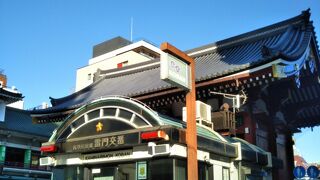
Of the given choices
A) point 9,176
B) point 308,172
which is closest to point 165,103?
point 308,172

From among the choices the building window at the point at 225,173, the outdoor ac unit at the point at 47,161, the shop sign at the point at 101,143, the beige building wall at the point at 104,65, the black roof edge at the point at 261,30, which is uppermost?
the beige building wall at the point at 104,65

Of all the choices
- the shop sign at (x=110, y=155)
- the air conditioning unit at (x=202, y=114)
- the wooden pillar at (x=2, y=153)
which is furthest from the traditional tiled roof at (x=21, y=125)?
the shop sign at (x=110, y=155)

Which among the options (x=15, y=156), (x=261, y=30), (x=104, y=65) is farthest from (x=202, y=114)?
(x=104, y=65)

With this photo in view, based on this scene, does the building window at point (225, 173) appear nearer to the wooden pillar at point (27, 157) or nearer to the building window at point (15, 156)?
the building window at point (15, 156)

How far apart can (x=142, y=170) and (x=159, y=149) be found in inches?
36.6

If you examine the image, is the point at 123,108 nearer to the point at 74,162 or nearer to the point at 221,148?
the point at 74,162

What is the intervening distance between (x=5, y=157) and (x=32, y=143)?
3.09 metres

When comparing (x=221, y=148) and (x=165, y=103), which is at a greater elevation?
(x=165, y=103)

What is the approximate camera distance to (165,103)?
17.2 meters

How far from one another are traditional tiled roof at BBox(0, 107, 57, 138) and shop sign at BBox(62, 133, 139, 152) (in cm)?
2624

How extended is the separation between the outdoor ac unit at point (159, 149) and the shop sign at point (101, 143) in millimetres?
526

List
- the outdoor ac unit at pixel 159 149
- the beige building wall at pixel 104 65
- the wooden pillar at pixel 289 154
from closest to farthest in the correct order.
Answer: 1. the outdoor ac unit at pixel 159 149
2. the wooden pillar at pixel 289 154
3. the beige building wall at pixel 104 65

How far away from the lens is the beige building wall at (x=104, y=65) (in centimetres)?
5538

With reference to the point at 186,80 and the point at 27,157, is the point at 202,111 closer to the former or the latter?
the point at 186,80
